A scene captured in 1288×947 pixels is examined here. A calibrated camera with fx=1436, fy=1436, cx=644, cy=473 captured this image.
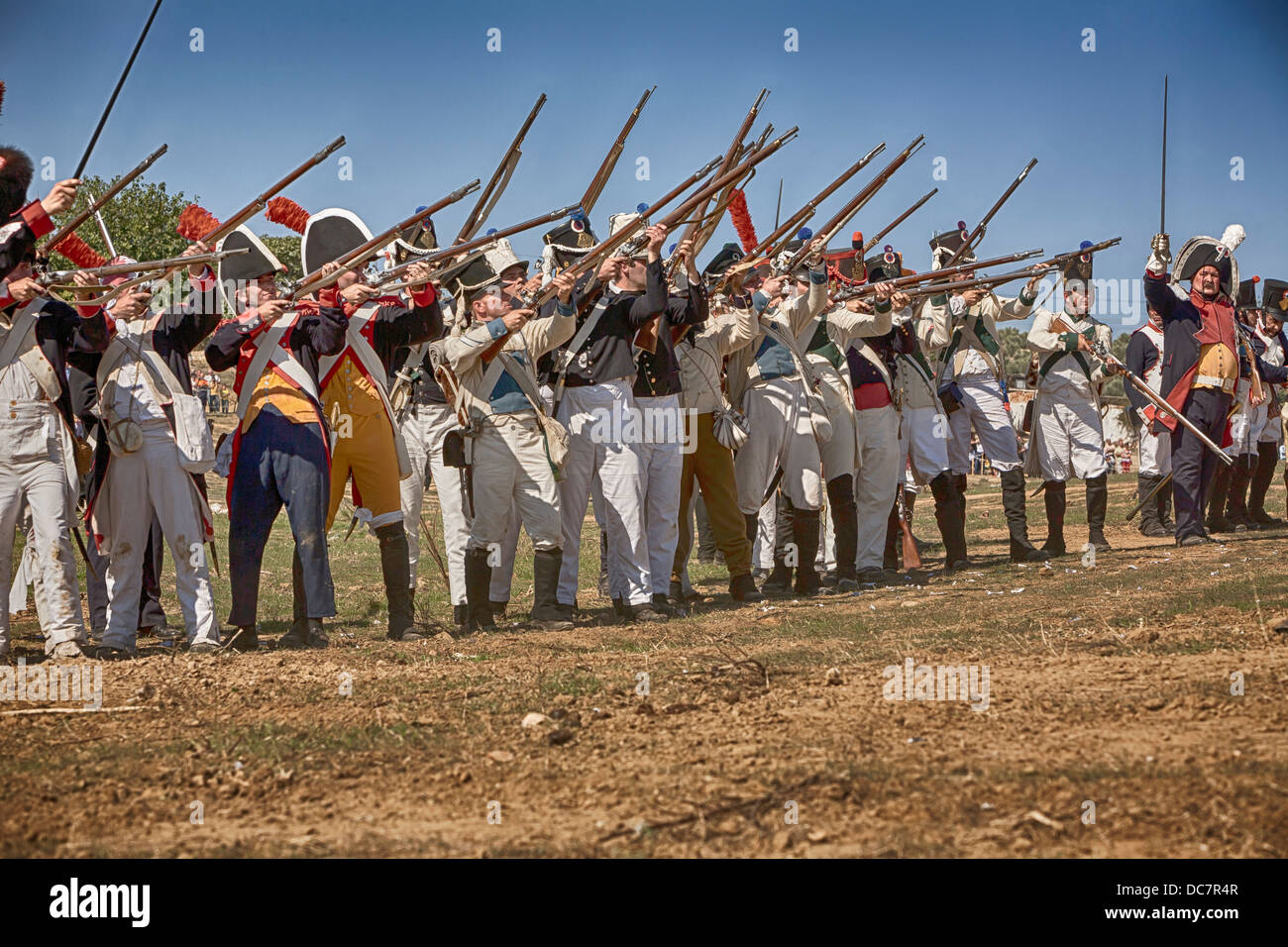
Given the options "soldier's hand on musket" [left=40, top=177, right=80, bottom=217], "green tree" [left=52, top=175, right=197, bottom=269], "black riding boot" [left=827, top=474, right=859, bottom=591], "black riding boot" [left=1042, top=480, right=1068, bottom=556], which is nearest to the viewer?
"soldier's hand on musket" [left=40, top=177, right=80, bottom=217]

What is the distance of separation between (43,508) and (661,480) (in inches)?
149

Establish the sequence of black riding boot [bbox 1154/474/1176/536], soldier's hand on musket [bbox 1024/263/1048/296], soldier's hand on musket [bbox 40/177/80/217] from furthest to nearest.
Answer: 1. black riding boot [bbox 1154/474/1176/536]
2. soldier's hand on musket [bbox 1024/263/1048/296]
3. soldier's hand on musket [bbox 40/177/80/217]

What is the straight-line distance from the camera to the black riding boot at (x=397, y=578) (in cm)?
852

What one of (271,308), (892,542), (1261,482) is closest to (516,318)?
(271,308)

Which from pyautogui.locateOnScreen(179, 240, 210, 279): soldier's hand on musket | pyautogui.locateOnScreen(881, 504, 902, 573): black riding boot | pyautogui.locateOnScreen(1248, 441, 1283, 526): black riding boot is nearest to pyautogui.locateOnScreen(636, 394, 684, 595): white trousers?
pyautogui.locateOnScreen(881, 504, 902, 573): black riding boot

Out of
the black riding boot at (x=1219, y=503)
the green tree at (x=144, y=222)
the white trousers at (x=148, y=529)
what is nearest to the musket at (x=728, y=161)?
the white trousers at (x=148, y=529)

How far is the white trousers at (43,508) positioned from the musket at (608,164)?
389 centimetres

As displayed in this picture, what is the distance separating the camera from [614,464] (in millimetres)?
9156

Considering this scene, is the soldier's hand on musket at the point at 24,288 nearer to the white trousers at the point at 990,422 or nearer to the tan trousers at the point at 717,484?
the tan trousers at the point at 717,484

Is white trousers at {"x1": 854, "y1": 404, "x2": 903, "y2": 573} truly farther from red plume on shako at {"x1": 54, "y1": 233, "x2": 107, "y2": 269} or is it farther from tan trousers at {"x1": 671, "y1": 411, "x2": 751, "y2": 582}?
red plume on shako at {"x1": 54, "y1": 233, "x2": 107, "y2": 269}

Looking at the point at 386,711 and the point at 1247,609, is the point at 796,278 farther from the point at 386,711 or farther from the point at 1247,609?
the point at 386,711

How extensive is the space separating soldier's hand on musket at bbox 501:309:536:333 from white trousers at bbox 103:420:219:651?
81.7 inches

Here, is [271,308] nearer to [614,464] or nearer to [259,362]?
[259,362]

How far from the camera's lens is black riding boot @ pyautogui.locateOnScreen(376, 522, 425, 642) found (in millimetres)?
8516
